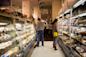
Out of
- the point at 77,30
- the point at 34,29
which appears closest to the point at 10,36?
the point at 77,30

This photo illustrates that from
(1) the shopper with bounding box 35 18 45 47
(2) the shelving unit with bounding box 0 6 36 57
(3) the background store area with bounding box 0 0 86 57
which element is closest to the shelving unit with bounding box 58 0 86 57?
(3) the background store area with bounding box 0 0 86 57

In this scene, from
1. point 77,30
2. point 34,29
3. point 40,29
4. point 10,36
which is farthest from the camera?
point 34,29

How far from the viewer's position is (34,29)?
12195 mm

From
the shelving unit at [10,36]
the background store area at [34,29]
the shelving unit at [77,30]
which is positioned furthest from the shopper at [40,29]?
the shelving unit at [10,36]

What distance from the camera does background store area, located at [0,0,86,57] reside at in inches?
156

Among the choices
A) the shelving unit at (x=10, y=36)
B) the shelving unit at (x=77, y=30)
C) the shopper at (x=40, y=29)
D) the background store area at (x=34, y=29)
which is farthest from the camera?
the shopper at (x=40, y=29)

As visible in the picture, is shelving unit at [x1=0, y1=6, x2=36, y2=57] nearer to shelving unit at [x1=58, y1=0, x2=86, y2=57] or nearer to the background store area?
the background store area

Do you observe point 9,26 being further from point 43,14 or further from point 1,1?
point 43,14

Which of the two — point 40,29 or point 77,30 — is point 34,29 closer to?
point 40,29

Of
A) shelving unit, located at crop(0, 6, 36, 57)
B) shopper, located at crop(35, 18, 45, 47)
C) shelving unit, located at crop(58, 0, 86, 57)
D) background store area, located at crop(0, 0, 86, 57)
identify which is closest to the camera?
shelving unit, located at crop(0, 6, 36, 57)

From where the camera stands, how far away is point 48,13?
2591cm

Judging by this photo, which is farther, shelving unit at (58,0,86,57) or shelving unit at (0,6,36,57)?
shelving unit at (58,0,86,57)

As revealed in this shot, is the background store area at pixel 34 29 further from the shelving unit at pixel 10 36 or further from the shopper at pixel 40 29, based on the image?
the shopper at pixel 40 29

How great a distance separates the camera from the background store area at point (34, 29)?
13.0ft
